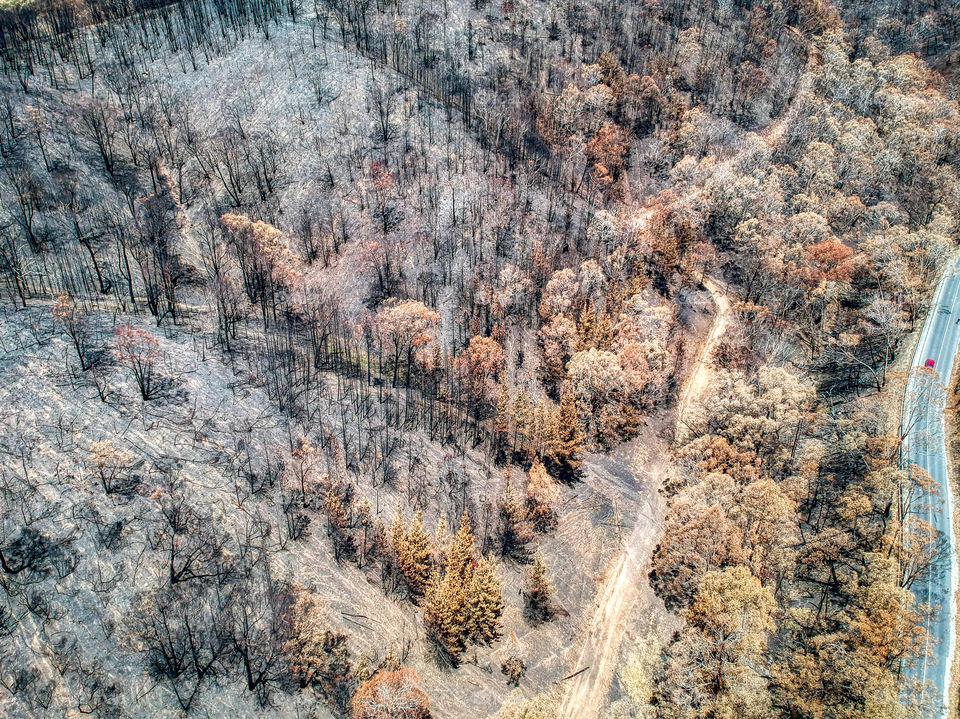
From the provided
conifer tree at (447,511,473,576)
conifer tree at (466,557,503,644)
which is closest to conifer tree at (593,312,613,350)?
conifer tree at (447,511,473,576)

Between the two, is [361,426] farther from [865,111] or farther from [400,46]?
[865,111]

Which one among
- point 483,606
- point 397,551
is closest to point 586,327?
point 397,551

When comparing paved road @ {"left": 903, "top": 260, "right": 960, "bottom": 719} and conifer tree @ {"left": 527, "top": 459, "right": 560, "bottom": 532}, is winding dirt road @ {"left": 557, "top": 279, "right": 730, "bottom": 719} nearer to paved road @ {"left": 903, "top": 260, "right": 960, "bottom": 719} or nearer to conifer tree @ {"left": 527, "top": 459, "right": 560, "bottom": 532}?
conifer tree @ {"left": 527, "top": 459, "right": 560, "bottom": 532}

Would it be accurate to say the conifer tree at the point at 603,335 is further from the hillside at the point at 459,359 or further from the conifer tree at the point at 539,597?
the conifer tree at the point at 539,597

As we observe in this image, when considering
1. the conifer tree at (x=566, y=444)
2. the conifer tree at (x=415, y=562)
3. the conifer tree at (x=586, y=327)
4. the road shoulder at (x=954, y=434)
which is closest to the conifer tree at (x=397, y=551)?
the conifer tree at (x=415, y=562)

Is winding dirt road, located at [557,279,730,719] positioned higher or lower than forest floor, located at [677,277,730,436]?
lower

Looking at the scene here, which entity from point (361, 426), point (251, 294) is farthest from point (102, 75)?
point (361, 426)

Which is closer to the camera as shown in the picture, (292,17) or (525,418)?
(525,418)
